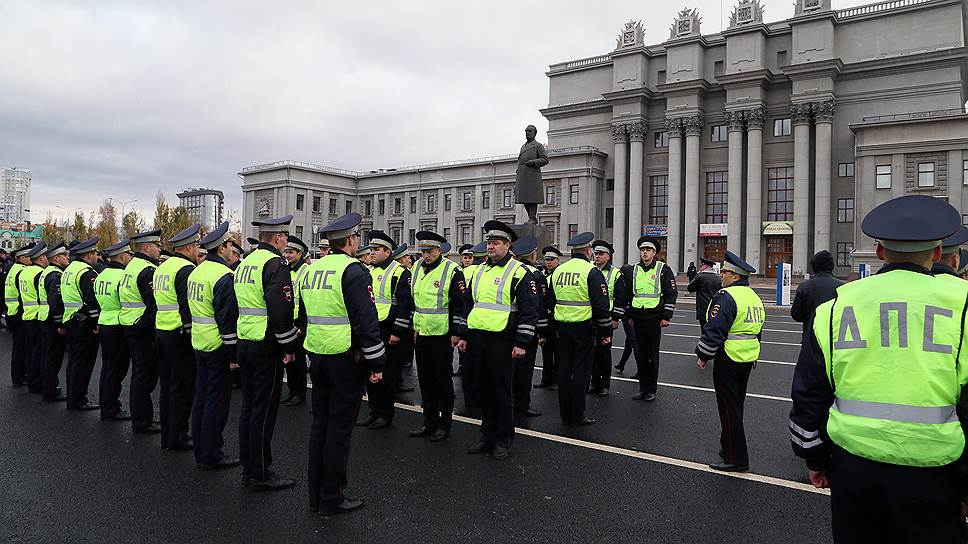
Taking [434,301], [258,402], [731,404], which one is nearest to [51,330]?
[258,402]

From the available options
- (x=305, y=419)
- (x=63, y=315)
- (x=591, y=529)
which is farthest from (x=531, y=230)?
(x=591, y=529)

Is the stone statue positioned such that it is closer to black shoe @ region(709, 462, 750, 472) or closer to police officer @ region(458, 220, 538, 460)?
police officer @ region(458, 220, 538, 460)

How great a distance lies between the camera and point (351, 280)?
4.69m

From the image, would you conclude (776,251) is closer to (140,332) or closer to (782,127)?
(782,127)

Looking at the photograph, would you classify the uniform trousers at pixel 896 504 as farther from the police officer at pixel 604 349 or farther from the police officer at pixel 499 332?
the police officer at pixel 604 349

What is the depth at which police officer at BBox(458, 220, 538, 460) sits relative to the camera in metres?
6.05

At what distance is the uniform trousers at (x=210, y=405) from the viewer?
5.57 meters

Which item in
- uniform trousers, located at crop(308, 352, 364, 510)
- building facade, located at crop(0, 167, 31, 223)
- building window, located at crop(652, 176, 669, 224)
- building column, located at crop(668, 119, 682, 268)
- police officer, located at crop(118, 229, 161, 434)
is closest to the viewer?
uniform trousers, located at crop(308, 352, 364, 510)

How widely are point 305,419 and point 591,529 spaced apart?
4.33 metres

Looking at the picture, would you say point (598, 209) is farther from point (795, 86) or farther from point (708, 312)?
point (708, 312)

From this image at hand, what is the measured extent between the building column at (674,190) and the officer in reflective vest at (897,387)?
1997 inches

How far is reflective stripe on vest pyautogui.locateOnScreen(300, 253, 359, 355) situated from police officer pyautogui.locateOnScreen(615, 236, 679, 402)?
17.1ft

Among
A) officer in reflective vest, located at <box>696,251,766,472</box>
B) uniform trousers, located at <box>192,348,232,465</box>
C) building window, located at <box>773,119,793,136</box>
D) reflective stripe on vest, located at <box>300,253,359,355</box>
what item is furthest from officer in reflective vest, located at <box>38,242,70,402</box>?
building window, located at <box>773,119,793,136</box>

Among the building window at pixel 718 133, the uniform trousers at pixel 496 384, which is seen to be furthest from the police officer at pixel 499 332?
the building window at pixel 718 133
